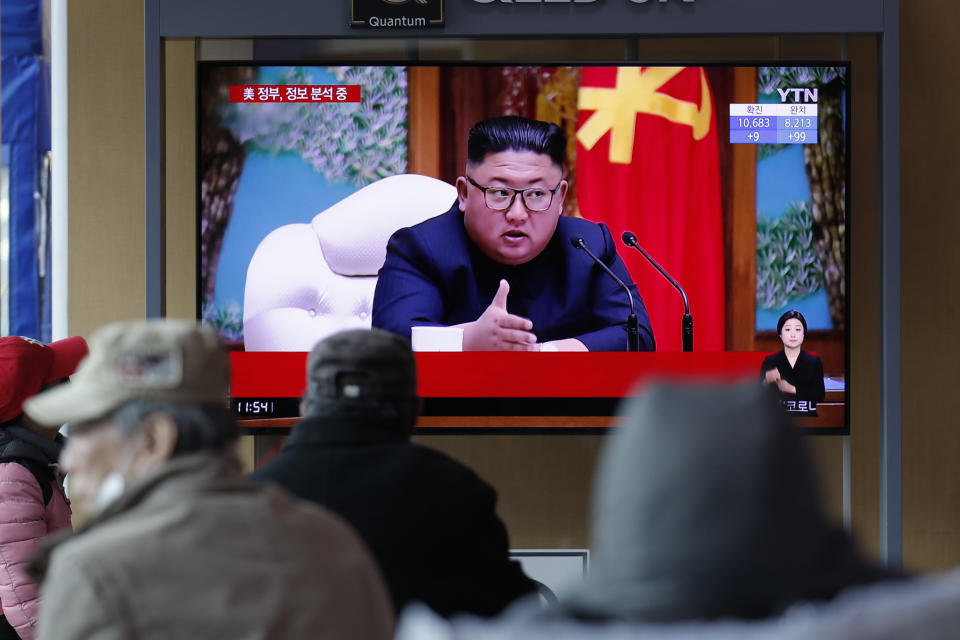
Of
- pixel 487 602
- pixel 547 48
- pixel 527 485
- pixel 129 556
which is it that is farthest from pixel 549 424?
pixel 129 556

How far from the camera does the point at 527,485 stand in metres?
4.71

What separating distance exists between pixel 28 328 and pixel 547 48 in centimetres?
272

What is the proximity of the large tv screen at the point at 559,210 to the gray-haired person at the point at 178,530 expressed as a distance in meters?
2.58

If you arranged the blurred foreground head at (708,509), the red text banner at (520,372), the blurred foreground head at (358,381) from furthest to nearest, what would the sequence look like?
the red text banner at (520,372) < the blurred foreground head at (358,381) < the blurred foreground head at (708,509)

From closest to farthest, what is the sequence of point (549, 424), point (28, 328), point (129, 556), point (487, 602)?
point (129, 556)
point (487, 602)
point (549, 424)
point (28, 328)

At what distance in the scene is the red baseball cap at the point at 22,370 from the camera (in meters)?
3.08

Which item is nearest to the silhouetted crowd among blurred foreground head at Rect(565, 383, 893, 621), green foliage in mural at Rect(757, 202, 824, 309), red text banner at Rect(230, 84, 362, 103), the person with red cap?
blurred foreground head at Rect(565, 383, 893, 621)

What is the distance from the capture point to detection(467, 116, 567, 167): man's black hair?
13.9 ft

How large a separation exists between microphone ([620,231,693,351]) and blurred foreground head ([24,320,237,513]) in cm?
288

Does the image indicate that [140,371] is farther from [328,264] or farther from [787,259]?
[787,259]

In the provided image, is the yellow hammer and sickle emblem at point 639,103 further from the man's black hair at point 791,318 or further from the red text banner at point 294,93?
the red text banner at point 294,93

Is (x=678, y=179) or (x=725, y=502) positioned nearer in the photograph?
(x=725, y=502)

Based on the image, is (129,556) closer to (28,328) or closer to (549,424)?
(549,424)

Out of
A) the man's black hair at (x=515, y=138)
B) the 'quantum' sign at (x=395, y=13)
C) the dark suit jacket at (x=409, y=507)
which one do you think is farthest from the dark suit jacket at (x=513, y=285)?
the dark suit jacket at (x=409, y=507)
